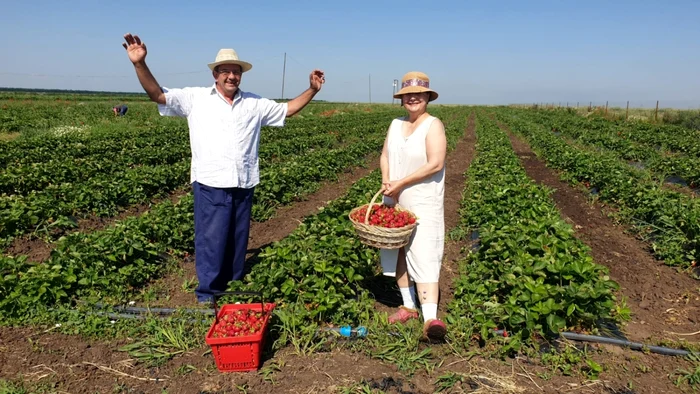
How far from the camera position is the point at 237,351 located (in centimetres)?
329

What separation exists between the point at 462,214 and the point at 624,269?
271 cm

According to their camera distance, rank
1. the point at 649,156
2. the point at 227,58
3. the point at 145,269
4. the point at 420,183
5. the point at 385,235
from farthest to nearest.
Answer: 1. the point at 649,156
2. the point at 145,269
3. the point at 227,58
4. the point at 420,183
5. the point at 385,235

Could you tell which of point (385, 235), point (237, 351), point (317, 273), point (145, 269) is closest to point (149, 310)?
point (145, 269)

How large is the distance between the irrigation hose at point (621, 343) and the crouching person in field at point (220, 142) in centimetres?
275

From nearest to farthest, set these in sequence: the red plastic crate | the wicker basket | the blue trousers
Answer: the red plastic crate, the wicker basket, the blue trousers

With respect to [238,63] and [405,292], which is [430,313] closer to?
[405,292]

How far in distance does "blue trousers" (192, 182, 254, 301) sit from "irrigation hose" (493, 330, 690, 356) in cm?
268

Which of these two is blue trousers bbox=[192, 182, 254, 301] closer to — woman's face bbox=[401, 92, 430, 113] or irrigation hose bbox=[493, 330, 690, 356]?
woman's face bbox=[401, 92, 430, 113]

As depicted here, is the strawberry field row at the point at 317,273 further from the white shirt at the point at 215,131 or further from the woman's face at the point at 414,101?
the woman's face at the point at 414,101

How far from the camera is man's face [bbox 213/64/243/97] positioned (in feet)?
13.5

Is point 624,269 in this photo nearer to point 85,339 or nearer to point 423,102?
point 423,102

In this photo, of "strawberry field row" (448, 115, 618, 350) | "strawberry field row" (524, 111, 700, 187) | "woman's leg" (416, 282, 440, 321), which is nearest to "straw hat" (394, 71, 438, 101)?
"woman's leg" (416, 282, 440, 321)

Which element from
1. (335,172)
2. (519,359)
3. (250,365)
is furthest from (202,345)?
(335,172)

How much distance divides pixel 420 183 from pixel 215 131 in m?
2.01
